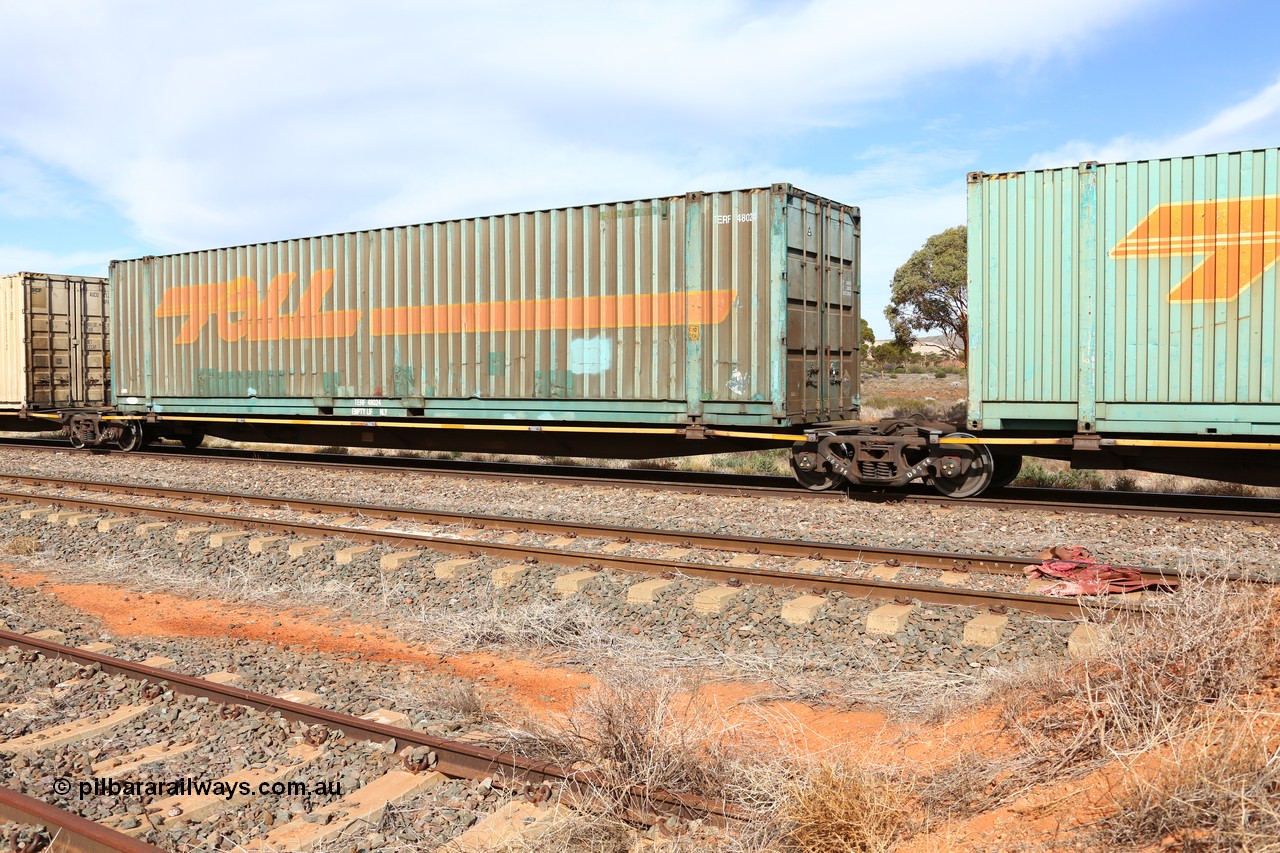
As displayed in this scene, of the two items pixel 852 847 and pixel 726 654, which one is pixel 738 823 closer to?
pixel 852 847

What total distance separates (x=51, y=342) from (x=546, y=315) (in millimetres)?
14086

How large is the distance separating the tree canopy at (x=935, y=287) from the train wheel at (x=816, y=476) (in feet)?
87.6

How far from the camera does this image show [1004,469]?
11422 mm

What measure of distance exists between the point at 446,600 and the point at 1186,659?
205 inches

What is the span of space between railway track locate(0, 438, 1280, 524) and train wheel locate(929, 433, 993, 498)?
6.9 inches

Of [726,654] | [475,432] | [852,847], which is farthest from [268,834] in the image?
[475,432]

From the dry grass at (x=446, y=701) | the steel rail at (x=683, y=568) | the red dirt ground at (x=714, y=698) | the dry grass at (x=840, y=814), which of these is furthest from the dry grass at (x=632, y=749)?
the steel rail at (x=683, y=568)

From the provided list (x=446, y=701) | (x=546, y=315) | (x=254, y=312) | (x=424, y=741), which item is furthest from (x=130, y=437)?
(x=424, y=741)

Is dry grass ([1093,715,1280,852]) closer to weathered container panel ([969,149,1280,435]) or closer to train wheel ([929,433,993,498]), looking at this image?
weathered container panel ([969,149,1280,435])

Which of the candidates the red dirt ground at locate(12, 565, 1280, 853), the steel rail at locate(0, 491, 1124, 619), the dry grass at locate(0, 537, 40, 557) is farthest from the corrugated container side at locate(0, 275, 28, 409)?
the red dirt ground at locate(12, 565, 1280, 853)

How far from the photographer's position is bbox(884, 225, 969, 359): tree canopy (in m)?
36.8

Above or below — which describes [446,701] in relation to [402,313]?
below

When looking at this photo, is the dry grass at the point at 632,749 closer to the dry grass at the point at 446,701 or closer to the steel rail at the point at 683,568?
the dry grass at the point at 446,701

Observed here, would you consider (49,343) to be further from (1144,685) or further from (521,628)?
(1144,685)
